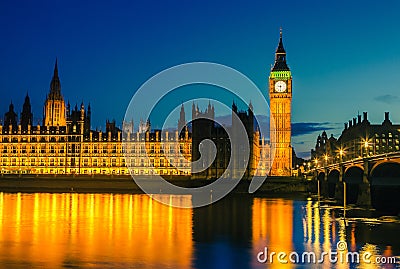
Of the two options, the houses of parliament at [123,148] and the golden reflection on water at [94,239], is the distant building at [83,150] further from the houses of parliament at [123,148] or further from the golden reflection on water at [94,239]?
the golden reflection on water at [94,239]

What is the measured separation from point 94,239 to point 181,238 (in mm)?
3435

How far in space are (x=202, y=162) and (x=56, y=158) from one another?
2374 cm

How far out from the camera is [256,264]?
733 inches

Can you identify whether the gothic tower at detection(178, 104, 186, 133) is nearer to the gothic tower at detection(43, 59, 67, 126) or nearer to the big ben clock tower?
the big ben clock tower

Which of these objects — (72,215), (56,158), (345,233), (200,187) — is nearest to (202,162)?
(200,187)

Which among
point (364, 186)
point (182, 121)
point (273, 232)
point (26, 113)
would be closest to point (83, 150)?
point (182, 121)

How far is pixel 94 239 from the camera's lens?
23484mm

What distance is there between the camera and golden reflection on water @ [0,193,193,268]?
1856 centimetres

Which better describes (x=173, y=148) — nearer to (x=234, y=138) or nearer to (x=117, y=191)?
(x=234, y=138)

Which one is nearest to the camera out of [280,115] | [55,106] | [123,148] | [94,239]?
[94,239]

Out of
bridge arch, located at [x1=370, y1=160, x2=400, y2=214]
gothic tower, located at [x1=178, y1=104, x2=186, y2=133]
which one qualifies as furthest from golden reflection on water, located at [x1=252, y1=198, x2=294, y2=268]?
gothic tower, located at [x1=178, y1=104, x2=186, y2=133]

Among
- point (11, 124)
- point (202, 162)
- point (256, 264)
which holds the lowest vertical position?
point (256, 264)

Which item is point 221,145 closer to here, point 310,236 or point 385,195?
point 385,195

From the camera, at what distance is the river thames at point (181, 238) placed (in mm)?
18625
